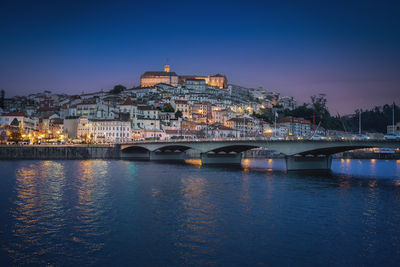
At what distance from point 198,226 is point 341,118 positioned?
158 meters

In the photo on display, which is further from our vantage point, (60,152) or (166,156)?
(166,156)

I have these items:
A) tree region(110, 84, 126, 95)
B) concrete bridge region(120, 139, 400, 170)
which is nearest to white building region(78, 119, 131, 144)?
concrete bridge region(120, 139, 400, 170)

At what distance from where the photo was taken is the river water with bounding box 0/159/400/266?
12.9m

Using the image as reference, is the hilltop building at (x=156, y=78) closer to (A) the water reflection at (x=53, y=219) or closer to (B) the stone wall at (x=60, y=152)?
(B) the stone wall at (x=60, y=152)

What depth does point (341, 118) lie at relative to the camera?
524 feet

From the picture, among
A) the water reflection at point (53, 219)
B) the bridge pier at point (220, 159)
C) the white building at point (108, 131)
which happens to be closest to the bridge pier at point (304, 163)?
the bridge pier at point (220, 159)

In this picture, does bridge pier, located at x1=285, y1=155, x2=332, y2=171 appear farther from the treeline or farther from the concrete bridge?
the treeline

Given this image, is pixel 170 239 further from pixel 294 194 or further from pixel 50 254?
pixel 294 194

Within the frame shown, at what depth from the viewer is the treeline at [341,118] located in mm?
141750

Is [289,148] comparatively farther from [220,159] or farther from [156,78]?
[156,78]

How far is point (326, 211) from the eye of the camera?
20.8 meters

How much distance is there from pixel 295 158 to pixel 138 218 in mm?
31103

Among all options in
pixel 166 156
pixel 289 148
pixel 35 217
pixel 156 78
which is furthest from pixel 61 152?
pixel 156 78

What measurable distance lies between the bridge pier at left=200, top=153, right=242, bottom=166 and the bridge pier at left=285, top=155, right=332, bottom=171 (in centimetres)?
1728
